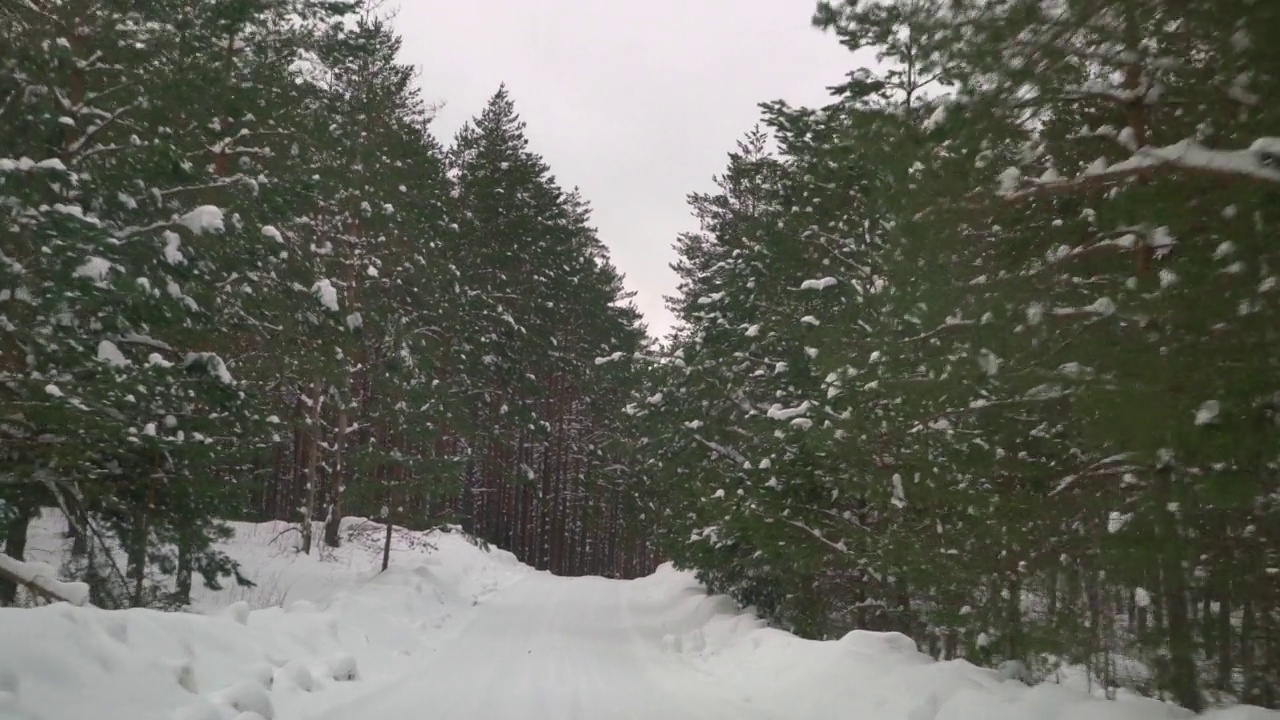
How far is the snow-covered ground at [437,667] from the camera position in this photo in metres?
5.51

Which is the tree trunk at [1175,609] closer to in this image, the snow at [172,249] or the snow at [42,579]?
the snow at [42,579]

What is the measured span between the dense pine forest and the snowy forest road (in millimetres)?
2268

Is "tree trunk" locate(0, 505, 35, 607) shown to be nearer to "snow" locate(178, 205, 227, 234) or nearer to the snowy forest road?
"snow" locate(178, 205, 227, 234)

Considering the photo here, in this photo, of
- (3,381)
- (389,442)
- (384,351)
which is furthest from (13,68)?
(389,442)

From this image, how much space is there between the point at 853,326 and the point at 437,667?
21.1 ft


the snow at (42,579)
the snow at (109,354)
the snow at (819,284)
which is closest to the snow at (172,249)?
the snow at (109,354)

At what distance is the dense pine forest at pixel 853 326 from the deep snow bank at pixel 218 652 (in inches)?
62.5

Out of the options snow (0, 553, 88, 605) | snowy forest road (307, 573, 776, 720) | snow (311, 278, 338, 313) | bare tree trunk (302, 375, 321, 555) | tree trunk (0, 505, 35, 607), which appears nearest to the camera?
snow (0, 553, 88, 605)

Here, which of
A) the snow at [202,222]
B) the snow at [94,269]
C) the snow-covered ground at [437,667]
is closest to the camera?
the snow-covered ground at [437,667]

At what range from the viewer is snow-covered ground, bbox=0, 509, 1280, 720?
5508 mm

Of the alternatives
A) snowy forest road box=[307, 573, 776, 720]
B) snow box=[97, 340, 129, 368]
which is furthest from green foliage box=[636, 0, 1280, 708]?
snow box=[97, 340, 129, 368]

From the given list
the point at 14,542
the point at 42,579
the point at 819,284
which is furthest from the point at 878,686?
the point at 14,542

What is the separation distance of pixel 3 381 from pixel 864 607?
11275 mm

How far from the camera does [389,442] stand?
20.2m
